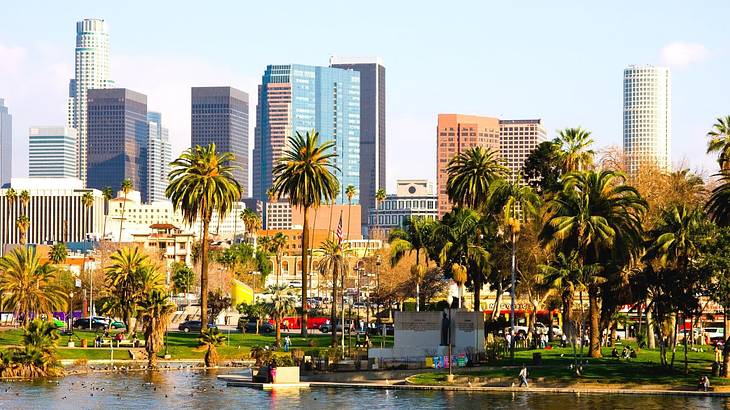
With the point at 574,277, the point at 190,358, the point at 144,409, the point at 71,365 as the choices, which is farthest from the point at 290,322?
the point at 144,409

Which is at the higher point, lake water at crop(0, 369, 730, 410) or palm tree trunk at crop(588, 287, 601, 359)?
palm tree trunk at crop(588, 287, 601, 359)

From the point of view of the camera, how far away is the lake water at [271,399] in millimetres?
79037

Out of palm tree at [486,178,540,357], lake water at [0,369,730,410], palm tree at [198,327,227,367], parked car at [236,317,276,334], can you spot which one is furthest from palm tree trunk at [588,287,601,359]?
parked car at [236,317,276,334]

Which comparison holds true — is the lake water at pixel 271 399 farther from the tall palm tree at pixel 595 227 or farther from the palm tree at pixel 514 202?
the palm tree at pixel 514 202

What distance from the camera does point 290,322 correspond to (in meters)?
163

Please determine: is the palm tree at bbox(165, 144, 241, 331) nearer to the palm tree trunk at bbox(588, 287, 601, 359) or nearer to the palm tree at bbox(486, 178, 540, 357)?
the palm tree at bbox(486, 178, 540, 357)

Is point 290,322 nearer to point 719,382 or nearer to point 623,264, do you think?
point 623,264

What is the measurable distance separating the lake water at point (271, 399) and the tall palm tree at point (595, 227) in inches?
725

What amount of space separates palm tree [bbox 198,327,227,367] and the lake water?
18255 mm

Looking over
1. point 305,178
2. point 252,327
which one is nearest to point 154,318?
point 305,178

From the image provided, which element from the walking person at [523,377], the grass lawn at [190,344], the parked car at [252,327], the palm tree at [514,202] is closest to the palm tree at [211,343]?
the grass lawn at [190,344]

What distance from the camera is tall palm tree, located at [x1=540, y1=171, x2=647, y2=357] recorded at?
327ft

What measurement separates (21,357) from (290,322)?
6607cm

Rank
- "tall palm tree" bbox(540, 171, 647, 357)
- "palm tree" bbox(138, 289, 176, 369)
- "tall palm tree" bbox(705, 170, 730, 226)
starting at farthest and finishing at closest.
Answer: "palm tree" bbox(138, 289, 176, 369) < "tall palm tree" bbox(540, 171, 647, 357) < "tall palm tree" bbox(705, 170, 730, 226)
